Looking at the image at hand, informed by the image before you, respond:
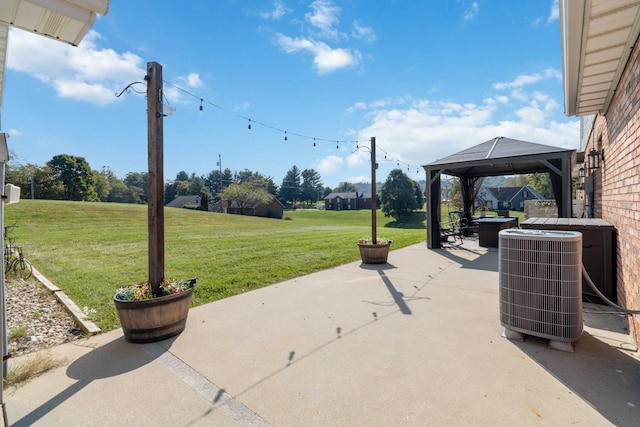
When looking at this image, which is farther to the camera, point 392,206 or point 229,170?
point 229,170

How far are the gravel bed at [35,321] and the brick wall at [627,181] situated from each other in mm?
5322

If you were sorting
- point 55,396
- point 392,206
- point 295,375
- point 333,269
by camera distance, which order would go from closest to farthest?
1. point 55,396
2. point 295,375
3. point 333,269
4. point 392,206

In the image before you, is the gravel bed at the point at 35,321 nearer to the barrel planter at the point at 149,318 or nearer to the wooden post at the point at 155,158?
the barrel planter at the point at 149,318

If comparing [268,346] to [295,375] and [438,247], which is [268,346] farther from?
[438,247]

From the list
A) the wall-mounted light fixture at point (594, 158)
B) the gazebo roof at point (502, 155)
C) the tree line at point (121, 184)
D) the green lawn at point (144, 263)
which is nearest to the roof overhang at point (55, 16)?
the green lawn at point (144, 263)

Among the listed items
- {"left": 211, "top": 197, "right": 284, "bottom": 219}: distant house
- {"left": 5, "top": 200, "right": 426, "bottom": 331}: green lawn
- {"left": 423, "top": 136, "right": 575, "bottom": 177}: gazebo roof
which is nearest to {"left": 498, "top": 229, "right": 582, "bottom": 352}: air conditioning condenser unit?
{"left": 5, "top": 200, "right": 426, "bottom": 331}: green lawn

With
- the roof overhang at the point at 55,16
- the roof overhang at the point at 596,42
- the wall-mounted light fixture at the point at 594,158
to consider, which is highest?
the roof overhang at the point at 596,42

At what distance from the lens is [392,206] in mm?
36438

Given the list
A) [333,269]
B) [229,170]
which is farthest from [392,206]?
[229,170]

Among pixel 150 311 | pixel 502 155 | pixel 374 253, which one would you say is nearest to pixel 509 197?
pixel 502 155

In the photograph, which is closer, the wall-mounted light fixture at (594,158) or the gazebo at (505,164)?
the wall-mounted light fixture at (594,158)

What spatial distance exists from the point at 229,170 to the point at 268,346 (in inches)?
3344

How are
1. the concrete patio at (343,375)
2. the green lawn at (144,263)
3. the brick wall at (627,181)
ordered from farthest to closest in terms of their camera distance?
the green lawn at (144,263) → the brick wall at (627,181) → the concrete patio at (343,375)

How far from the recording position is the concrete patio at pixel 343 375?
1.86 meters
